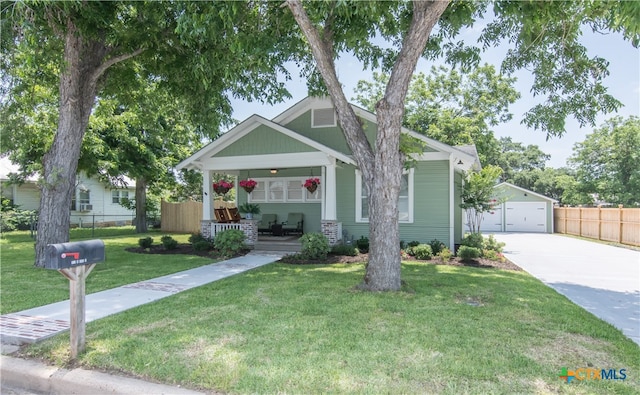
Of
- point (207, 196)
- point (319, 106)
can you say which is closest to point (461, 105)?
point (319, 106)

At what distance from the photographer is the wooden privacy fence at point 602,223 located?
15617 mm

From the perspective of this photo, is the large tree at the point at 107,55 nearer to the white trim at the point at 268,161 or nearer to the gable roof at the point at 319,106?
the white trim at the point at 268,161

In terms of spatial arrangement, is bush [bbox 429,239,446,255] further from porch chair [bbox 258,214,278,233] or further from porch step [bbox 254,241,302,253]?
porch chair [bbox 258,214,278,233]

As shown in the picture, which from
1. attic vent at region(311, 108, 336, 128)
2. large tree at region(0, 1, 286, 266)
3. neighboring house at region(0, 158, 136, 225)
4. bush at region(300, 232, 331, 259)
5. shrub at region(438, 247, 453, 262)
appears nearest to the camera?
→ large tree at region(0, 1, 286, 266)

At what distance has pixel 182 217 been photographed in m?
21.5

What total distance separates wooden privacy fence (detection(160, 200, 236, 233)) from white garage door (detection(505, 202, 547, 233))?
21018 mm

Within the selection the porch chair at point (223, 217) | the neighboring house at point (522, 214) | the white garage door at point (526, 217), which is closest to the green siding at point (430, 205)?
the porch chair at point (223, 217)

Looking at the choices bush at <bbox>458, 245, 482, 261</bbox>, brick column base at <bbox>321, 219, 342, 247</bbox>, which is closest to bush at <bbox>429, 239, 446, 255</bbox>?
bush at <bbox>458, 245, 482, 261</bbox>

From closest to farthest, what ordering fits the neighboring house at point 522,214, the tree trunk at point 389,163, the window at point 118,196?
the tree trunk at point 389,163 < the neighboring house at point 522,214 < the window at point 118,196

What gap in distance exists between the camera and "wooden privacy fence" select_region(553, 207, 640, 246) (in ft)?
51.2

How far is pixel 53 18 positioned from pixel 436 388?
9545 mm

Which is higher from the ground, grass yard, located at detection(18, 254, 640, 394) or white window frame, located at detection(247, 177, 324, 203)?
white window frame, located at detection(247, 177, 324, 203)

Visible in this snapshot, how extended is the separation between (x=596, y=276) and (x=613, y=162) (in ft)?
78.8

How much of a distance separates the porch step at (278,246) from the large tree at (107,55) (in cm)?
Answer: 476
